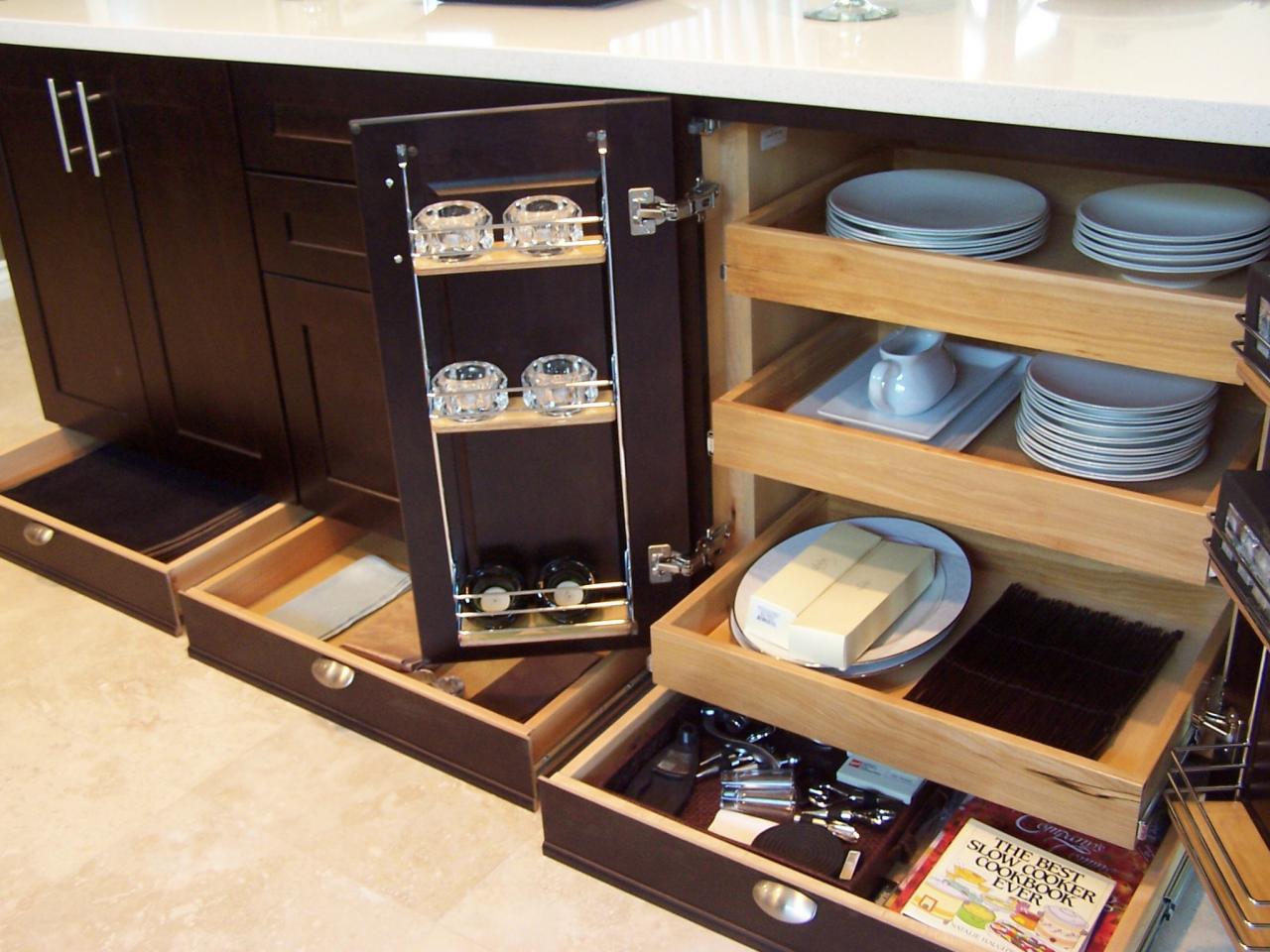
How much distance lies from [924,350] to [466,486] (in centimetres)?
67

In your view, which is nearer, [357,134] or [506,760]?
[357,134]

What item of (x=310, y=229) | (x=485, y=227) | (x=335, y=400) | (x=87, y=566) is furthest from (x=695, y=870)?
(x=87, y=566)

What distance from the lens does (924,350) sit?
1.84 m

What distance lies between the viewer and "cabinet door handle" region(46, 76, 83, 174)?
2432 mm

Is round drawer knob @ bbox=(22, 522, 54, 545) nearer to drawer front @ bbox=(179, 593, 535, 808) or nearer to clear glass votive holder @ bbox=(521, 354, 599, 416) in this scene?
drawer front @ bbox=(179, 593, 535, 808)

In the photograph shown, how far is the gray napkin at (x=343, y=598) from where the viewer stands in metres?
2.31

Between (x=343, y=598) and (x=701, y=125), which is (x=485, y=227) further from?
(x=343, y=598)

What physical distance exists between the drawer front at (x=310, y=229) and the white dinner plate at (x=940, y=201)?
757 mm

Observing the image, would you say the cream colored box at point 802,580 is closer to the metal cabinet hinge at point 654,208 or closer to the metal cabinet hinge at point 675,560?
the metal cabinet hinge at point 675,560

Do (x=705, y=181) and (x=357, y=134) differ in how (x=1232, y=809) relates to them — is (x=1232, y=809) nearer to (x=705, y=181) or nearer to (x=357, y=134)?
(x=705, y=181)

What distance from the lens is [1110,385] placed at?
5.66 ft

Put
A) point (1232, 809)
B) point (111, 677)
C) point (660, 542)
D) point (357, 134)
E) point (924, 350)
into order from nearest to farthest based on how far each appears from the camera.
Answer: point (1232, 809), point (357, 134), point (924, 350), point (660, 542), point (111, 677)

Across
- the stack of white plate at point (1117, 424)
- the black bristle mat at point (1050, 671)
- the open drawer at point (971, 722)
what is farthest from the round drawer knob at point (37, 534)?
the stack of white plate at point (1117, 424)

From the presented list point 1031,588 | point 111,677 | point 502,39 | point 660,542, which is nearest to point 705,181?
point 502,39
